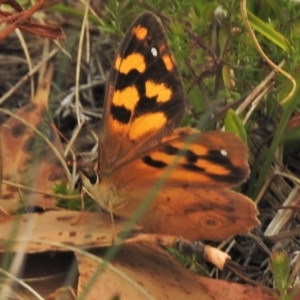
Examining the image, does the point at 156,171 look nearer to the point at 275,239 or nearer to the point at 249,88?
the point at 275,239

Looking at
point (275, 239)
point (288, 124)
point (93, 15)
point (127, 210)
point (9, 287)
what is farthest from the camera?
point (93, 15)

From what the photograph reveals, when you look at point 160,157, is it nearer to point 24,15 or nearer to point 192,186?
point 192,186

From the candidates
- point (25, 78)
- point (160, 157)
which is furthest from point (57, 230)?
point (25, 78)

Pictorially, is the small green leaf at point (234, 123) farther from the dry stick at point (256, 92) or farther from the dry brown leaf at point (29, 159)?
the dry brown leaf at point (29, 159)

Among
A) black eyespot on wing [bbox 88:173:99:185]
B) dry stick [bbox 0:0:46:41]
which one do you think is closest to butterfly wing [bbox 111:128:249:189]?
black eyespot on wing [bbox 88:173:99:185]

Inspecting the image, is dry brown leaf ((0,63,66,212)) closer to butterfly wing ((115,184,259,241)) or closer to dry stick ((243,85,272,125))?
butterfly wing ((115,184,259,241))

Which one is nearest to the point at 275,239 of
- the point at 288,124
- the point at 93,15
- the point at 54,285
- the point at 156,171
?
the point at 288,124

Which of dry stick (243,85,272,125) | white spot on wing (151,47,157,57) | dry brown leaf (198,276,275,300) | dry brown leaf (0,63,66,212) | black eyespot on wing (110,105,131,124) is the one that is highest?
white spot on wing (151,47,157,57)
